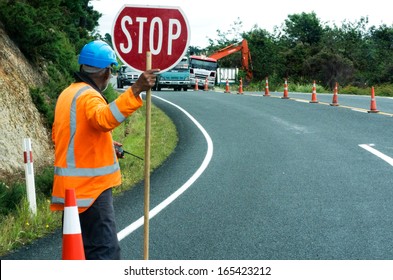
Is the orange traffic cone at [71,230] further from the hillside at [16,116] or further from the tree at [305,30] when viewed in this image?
the tree at [305,30]

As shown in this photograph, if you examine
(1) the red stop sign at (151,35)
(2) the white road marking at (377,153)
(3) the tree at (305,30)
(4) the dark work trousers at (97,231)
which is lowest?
(2) the white road marking at (377,153)

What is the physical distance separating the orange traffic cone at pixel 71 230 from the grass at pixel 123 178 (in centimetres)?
308

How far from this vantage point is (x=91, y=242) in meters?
4.98

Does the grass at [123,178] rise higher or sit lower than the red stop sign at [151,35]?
lower

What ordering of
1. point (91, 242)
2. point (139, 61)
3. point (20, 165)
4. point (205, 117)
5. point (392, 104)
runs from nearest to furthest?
point (91, 242)
point (139, 61)
point (20, 165)
point (205, 117)
point (392, 104)

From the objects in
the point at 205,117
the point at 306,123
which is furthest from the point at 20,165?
the point at 205,117

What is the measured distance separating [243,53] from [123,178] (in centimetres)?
5267

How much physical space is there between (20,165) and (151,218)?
3.99 meters

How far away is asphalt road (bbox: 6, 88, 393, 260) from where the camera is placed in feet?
24.5

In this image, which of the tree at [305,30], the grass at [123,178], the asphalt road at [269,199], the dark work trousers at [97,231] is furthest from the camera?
the tree at [305,30]

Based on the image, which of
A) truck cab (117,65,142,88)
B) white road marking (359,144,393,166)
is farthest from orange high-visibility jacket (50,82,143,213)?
truck cab (117,65,142,88)

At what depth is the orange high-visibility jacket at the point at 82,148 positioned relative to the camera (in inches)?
191

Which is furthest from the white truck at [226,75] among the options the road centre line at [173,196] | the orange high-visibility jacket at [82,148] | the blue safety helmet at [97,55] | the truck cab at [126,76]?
the orange high-visibility jacket at [82,148]

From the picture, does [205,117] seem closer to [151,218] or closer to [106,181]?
[151,218]
